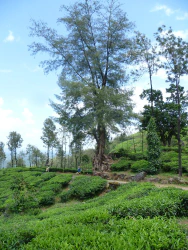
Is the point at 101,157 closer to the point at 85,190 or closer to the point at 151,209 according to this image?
the point at 85,190

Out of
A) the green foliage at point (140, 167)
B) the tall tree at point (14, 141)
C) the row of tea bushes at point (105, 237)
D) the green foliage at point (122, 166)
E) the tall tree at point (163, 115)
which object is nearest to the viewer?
the row of tea bushes at point (105, 237)

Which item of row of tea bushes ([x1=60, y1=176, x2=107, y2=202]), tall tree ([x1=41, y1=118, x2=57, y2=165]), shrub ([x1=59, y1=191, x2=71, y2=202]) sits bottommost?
shrub ([x1=59, y1=191, x2=71, y2=202])

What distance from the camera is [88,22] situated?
15.5 m

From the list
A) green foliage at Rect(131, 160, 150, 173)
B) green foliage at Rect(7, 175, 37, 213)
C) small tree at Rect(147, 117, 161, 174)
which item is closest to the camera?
green foliage at Rect(7, 175, 37, 213)

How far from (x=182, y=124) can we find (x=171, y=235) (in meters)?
17.9

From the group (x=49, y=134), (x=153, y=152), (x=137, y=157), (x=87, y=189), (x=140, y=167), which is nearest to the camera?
(x=87, y=189)

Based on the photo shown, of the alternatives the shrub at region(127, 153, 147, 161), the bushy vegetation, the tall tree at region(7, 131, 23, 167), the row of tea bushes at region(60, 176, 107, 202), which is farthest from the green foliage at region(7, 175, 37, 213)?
the tall tree at region(7, 131, 23, 167)

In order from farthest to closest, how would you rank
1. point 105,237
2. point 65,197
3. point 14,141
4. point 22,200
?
point 14,141
point 65,197
point 22,200
point 105,237

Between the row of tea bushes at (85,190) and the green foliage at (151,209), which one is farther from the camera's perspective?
the row of tea bushes at (85,190)

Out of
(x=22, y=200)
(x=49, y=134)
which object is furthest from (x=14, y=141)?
(x=22, y=200)

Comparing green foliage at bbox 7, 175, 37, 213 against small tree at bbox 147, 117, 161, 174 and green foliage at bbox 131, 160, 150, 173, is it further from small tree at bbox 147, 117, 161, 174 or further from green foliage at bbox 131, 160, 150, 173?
small tree at bbox 147, 117, 161, 174

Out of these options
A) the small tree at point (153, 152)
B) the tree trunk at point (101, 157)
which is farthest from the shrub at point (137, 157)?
the small tree at point (153, 152)

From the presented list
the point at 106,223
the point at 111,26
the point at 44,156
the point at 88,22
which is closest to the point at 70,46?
the point at 88,22

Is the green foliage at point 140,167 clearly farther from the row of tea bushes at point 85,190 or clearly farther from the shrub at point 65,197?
the shrub at point 65,197
